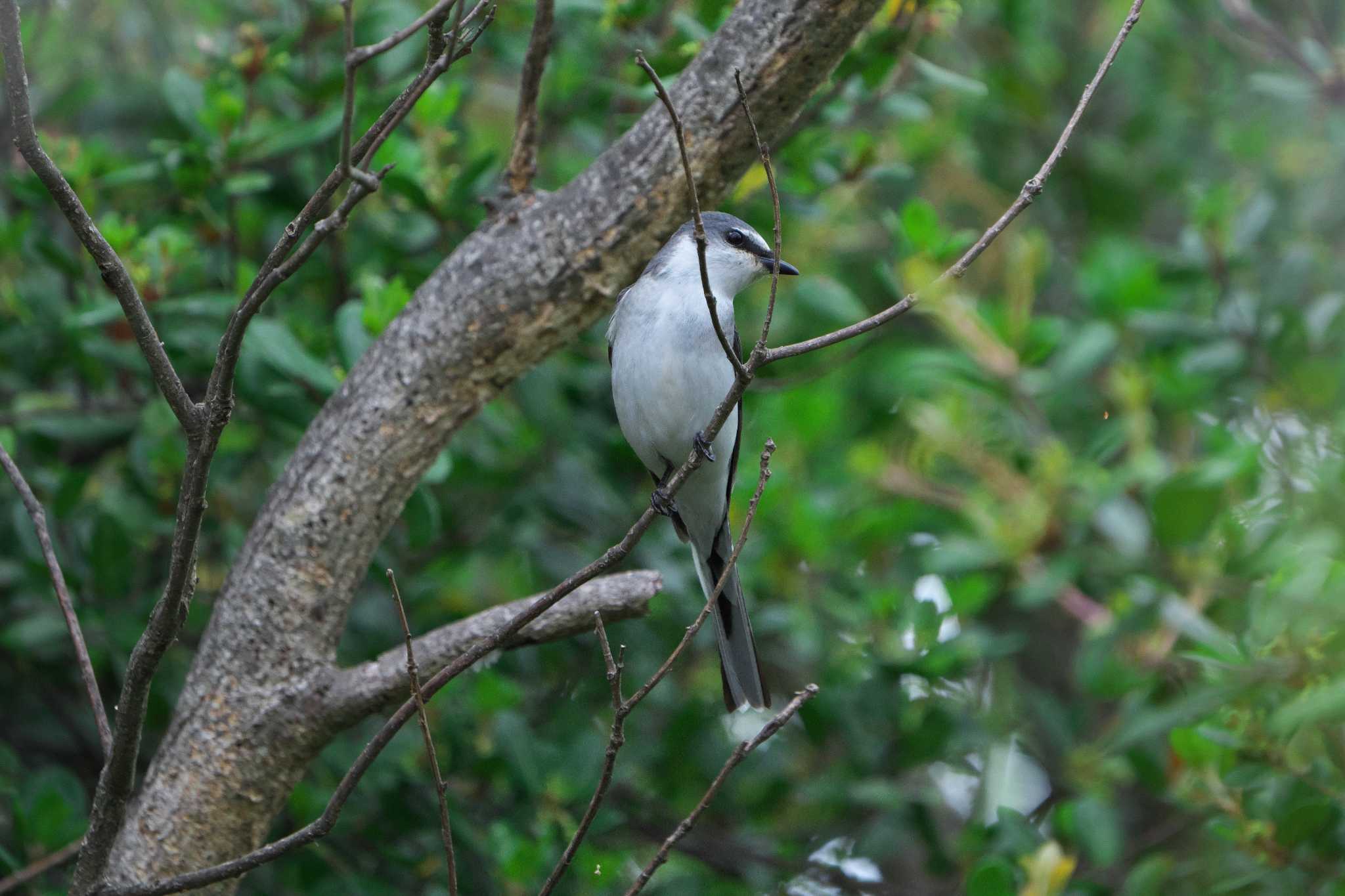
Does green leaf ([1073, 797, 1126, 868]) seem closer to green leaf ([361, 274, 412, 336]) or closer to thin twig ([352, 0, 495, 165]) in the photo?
green leaf ([361, 274, 412, 336])

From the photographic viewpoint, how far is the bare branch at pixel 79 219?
187cm

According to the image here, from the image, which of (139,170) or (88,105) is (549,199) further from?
(88,105)

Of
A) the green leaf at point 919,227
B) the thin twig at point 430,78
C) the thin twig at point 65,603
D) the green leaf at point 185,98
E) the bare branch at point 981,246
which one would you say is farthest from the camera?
the green leaf at point 919,227

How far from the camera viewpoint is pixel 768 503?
4559mm

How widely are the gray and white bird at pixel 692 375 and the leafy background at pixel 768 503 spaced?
0.99 ft

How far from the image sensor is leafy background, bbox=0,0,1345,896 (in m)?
3.64

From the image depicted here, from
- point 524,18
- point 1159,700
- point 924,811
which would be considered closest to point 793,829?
point 924,811

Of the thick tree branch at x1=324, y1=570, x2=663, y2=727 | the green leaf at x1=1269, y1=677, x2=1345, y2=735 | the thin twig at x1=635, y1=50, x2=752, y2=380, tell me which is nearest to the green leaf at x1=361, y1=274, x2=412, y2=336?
the thick tree branch at x1=324, y1=570, x2=663, y2=727

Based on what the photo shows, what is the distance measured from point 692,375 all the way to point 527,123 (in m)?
0.82

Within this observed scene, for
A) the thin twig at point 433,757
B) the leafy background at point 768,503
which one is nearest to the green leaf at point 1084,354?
the leafy background at point 768,503

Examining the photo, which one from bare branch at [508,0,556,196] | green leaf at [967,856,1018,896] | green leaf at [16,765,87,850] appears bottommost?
green leaf at [967,856,1018,896]

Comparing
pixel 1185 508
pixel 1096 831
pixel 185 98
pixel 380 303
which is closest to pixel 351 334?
pixel 380 303

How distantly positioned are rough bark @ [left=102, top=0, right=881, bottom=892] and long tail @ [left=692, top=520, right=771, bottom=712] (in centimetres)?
88

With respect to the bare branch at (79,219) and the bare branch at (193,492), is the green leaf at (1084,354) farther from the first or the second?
the bare branch at (79,219)
